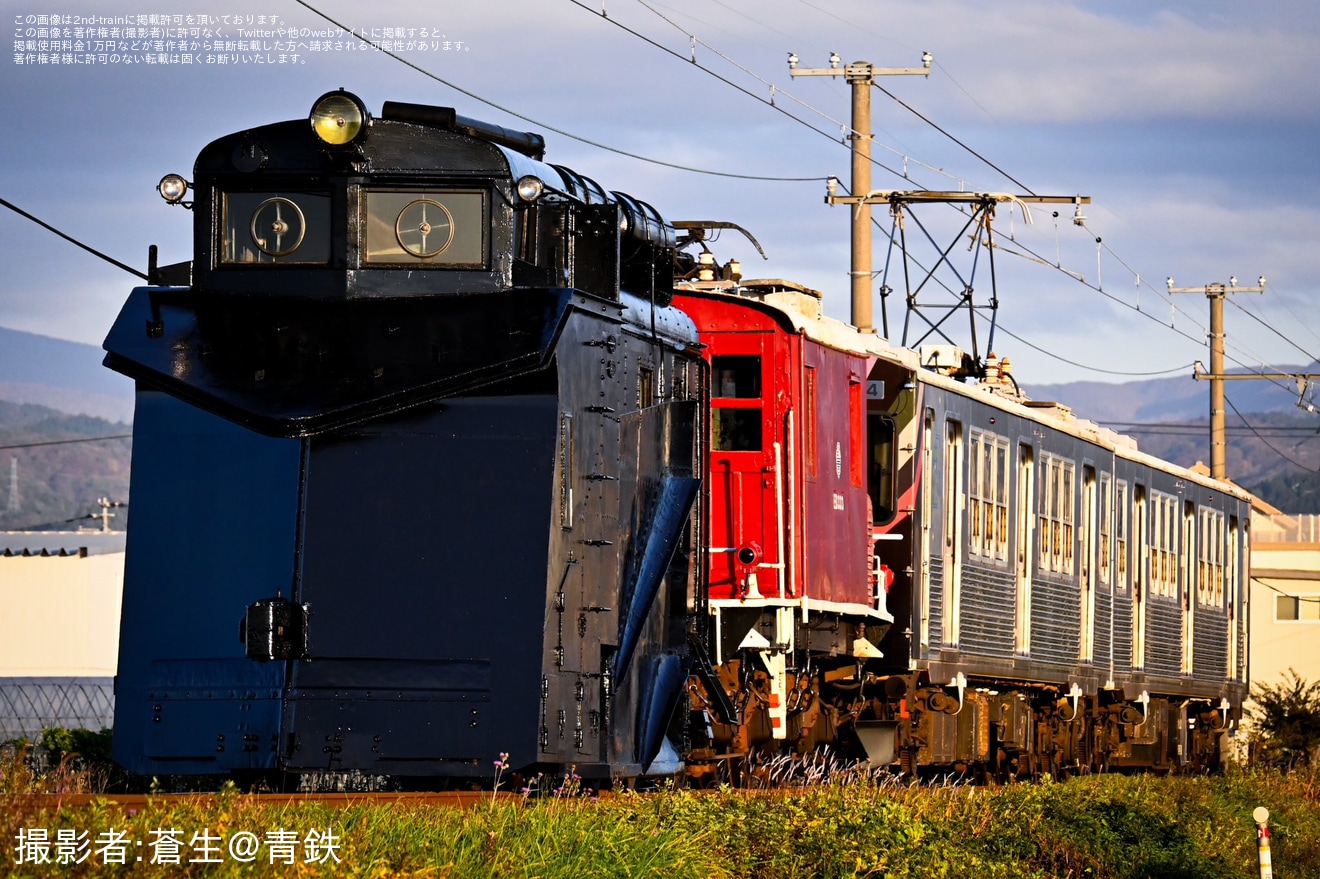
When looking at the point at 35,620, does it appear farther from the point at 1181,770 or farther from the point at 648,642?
the point at 648,642

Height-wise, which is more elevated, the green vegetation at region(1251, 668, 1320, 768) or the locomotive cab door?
the locomotive cab door

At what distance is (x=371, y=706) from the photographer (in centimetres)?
1094

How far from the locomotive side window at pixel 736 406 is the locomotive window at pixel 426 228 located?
5.58m

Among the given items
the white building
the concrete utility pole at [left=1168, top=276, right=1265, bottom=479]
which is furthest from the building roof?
the concrete utility pole at [left=1168, top=276, right=1265, bottom=479]

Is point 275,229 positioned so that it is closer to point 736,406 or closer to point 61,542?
point 736,406

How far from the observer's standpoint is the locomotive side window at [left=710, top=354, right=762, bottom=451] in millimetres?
17359

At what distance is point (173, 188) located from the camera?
12508 mm

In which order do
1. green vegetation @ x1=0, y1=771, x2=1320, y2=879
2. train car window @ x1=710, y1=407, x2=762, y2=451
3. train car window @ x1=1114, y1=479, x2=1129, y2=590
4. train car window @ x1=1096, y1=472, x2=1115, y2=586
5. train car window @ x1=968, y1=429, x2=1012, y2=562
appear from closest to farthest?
green vegetation @ x1=0, y1=771, x2=1320, y2=879 → train car window @ x1=710, y1=407, x2=762, y2=451 → train car window @ x1=968, y1=429, x2=1012, y2=562 → train car window @ x1=1096, y1=472, x2=1115, y2=586 → train car window @ x1=1114, y1=479, x2=1129, y2=590

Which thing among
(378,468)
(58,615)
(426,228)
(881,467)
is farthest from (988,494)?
(58,615)

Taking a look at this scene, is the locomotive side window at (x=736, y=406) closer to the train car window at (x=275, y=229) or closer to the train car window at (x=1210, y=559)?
the train car window at (x=275, y=229)

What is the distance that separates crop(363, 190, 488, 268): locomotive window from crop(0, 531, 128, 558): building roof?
1840 inches

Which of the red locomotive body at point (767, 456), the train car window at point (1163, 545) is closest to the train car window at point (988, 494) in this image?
the red locomotive body at point (767, 456)

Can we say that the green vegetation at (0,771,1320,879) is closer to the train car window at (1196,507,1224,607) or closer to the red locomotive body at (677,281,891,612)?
the red locomotive body at (677,281,891,612)

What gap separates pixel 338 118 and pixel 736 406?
20.1 feet
